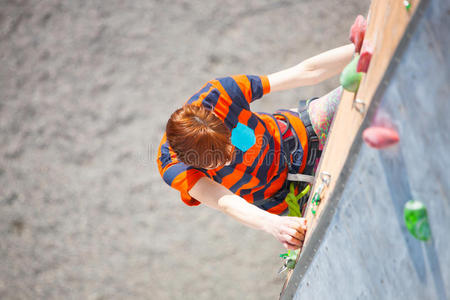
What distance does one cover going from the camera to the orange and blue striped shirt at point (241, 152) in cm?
80

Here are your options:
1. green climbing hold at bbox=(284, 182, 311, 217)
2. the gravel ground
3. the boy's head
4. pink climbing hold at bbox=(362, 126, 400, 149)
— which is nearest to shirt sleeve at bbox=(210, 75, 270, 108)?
the boy's head

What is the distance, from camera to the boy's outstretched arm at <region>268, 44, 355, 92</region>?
2.55 ft

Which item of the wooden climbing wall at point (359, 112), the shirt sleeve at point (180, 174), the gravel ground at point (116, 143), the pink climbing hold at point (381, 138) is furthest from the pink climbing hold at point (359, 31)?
the gravel ground at point (116, 143)

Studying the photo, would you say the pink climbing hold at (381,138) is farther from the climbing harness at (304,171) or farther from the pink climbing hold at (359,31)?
the climbing harness at (304,171)

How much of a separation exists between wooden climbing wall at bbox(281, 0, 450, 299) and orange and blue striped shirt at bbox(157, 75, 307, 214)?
141 mm

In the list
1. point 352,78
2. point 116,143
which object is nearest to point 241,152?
point 352,78

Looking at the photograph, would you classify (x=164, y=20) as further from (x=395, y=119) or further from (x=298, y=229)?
(x=395, y=119)

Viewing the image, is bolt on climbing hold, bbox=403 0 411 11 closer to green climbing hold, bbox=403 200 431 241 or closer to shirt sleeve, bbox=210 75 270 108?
green climbing hold, bbox=403 200 431 241

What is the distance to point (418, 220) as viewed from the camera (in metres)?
0.40

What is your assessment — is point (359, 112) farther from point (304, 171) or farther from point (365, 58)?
point (304, 171)

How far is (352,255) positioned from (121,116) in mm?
1489

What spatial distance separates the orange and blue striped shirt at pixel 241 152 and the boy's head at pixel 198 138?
7 centimetres

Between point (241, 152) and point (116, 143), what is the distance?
116 centimetres

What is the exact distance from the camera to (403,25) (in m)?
0.41
